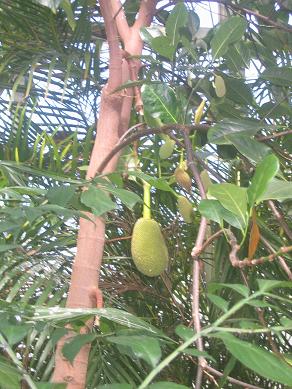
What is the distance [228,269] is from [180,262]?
0.26 meters

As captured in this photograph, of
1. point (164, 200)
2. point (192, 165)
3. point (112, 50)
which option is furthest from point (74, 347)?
point (164, 200)

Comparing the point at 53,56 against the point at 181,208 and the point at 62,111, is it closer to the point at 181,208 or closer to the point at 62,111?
the point at 62,111

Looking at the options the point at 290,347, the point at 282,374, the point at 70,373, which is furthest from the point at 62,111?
the point at 282,374

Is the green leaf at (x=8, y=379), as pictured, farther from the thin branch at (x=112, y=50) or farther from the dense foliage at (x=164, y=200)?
the thin branch at (x=112, y=50)

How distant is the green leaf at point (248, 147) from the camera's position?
45 cm

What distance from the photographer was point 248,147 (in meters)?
0.46

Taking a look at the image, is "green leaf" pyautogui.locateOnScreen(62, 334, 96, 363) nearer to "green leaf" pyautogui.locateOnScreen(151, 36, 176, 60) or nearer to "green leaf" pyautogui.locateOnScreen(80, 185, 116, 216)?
"green leaf" pyautogui.locateOnScreen(80, 185, 116, 216)

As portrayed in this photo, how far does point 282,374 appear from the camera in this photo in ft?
0.71

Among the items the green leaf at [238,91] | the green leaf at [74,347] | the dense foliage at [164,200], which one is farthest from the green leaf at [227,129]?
the green leaf at [74,347]

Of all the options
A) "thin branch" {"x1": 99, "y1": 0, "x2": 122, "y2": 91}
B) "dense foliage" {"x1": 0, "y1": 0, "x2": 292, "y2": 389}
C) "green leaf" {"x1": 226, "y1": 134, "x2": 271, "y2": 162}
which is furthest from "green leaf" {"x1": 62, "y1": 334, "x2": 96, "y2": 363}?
"thin branch" {"x1": 99, "y1": 0, "x2": 122, "y2": 91}

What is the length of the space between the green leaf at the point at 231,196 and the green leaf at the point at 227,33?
20 centimetres

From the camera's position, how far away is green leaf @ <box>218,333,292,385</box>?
213mm

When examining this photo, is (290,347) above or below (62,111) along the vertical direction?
below

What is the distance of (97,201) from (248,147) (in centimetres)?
17
